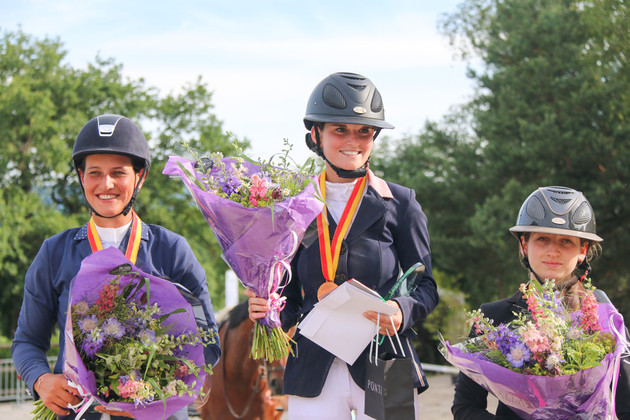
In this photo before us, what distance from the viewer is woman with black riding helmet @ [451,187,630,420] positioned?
3230 mm

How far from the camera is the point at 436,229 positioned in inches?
821

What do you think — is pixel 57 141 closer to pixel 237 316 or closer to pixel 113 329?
pixel 237 316

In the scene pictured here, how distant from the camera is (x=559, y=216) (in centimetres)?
346

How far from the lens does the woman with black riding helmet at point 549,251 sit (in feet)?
10.6

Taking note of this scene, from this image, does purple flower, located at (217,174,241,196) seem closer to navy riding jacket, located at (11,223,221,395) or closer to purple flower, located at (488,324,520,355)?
navy riding jacket, located at (11,223,221,395)

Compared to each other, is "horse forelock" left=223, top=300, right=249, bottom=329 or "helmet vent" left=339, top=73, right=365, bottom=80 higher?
"helmet vent" left=339, top=73, right=365, bottom=80

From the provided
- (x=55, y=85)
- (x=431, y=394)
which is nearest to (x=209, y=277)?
(x=55, y=85)

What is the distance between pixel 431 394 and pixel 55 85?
63.1 ft

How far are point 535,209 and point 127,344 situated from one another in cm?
209

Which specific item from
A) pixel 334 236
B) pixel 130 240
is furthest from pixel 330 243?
pixel 130 240

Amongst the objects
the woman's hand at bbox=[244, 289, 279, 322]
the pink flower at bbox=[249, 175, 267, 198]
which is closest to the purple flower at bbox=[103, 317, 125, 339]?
the woman's hand at bbox=[244, 289, 279, 322]

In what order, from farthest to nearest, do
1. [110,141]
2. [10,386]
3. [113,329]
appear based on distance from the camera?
[10,386] < [110,141] < [113,329]

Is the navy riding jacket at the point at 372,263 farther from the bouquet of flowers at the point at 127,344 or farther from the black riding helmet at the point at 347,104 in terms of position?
the bouquet of flowers at the point at 127,344

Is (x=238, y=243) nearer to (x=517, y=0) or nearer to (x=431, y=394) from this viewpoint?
(x=431, y=394)
